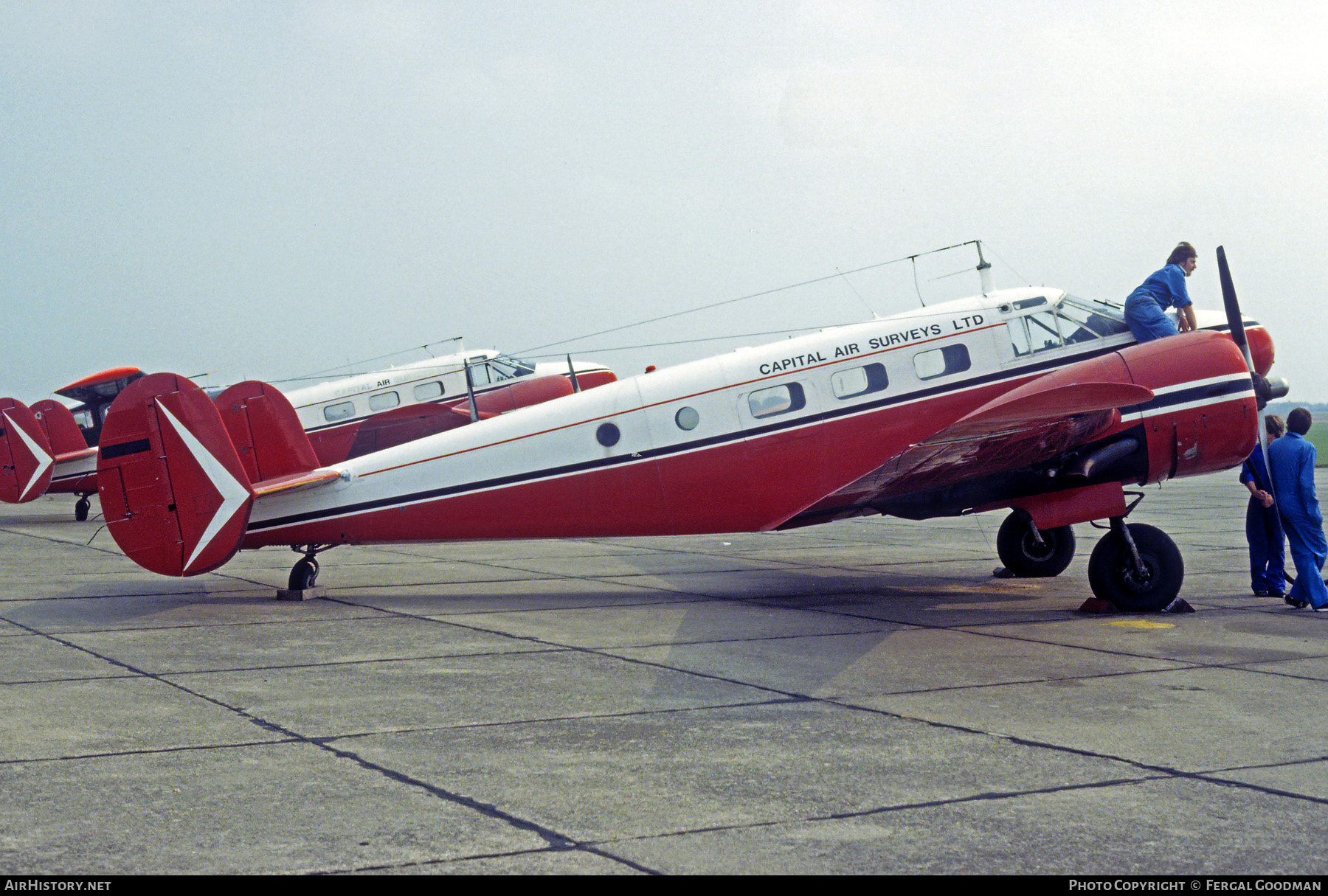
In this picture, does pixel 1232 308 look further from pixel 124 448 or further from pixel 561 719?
pixel 124 448

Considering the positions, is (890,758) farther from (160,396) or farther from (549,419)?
(160,396)

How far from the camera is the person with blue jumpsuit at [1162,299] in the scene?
12.8 metres

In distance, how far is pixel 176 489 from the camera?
12.6 meters

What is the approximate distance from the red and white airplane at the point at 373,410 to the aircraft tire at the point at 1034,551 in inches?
479

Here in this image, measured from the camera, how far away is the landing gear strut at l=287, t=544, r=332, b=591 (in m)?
13.5

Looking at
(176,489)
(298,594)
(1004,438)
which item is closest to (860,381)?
(1004,438)

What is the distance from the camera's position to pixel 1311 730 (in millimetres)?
6992

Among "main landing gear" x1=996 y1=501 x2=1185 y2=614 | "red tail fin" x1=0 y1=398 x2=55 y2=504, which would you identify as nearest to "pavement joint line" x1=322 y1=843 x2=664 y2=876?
"main landing gear" x1=996 y1=501 x2=1185 y2=614

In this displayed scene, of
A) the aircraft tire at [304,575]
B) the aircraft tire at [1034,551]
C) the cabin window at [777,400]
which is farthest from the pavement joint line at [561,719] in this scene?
the aircraft tire at [1034,551]

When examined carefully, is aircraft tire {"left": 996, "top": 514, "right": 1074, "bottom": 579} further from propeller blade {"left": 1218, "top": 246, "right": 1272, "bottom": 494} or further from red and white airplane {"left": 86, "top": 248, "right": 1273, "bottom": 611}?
propeller blade {"left": 1218, "top": 246, "right": 1272, "bottom": 494}

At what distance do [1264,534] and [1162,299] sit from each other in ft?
9.19

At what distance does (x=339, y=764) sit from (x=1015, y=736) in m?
3.81

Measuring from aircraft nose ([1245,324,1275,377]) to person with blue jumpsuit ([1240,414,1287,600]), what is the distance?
606 millimetres

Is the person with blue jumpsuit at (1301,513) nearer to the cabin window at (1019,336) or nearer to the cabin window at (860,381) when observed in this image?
the cabin window at (1019,336)
